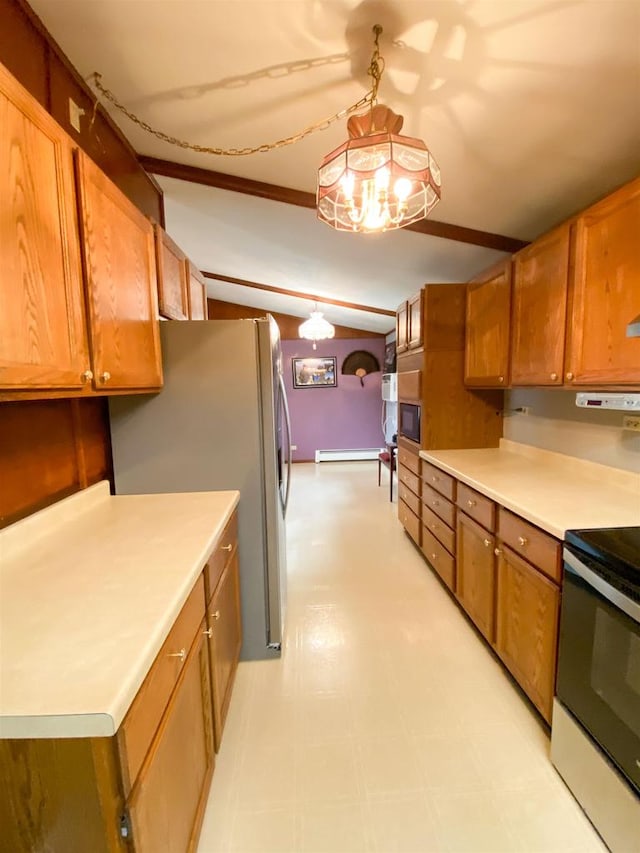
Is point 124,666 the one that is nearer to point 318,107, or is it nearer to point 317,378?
point 318,107

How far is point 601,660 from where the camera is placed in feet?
3.99

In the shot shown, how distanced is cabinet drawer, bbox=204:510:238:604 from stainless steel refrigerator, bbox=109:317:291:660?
14cm

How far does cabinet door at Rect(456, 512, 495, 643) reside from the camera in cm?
194

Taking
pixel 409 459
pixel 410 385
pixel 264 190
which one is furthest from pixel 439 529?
pixel 264 190

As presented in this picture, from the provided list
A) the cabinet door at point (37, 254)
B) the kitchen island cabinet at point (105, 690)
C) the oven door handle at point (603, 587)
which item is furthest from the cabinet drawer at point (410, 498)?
the cabinet door at point (37, 254)

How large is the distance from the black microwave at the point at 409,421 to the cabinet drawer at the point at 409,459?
0.42 ft

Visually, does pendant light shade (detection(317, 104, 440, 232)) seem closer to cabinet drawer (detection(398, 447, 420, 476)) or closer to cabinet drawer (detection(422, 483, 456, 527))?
cabinet drawer (detection(422, 483, 456, 527))

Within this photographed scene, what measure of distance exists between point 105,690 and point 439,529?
7.56 ft

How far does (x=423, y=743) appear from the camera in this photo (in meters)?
1.57

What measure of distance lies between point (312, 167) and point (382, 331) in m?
4.37

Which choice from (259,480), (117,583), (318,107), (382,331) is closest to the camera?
(117,583)

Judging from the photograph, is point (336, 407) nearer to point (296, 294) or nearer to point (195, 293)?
point (296, 294)

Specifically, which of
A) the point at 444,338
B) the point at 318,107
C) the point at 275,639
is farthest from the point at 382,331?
the point at 275,639

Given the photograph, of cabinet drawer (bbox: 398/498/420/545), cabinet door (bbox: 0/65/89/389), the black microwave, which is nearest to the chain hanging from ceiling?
cabinet door (bbox: 0/65/89/389)
